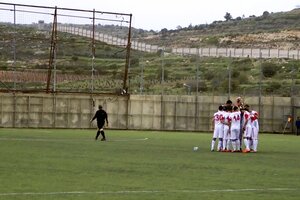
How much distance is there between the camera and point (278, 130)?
202 feet

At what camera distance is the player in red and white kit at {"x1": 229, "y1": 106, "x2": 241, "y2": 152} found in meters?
35.6

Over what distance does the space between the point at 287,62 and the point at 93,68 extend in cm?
4357

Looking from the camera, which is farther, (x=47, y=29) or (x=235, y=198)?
(x=47, y=29)

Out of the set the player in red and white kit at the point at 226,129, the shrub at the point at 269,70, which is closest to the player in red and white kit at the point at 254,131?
the player in red and white kit at the point at 226,129

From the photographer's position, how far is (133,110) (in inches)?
2344

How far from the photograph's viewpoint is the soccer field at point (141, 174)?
17.8m

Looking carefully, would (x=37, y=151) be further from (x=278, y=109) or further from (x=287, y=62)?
(x=287, y=62)

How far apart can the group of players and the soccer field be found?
2.05m

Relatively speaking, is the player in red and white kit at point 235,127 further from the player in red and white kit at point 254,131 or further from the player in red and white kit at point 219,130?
the player in red and white kit at point 254,131

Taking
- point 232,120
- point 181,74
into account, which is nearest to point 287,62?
point 181,74

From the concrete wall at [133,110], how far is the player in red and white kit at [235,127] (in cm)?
2333

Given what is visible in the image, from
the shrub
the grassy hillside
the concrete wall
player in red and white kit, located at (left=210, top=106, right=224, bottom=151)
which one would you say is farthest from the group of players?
the shrub

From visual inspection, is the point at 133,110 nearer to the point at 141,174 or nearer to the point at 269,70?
the point at 269,70

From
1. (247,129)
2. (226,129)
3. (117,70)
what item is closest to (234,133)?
(226,129)
